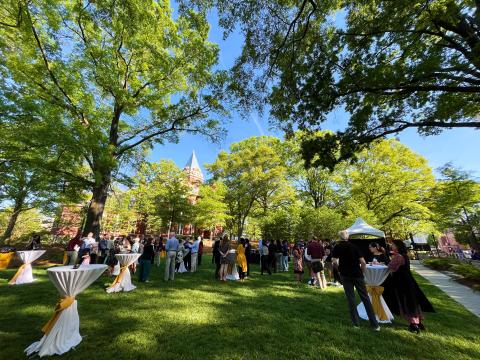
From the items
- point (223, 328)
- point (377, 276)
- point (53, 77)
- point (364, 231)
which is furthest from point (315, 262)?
point (53, 77)

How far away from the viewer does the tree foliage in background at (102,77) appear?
10078 millimetres

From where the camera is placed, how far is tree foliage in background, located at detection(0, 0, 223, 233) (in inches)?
397

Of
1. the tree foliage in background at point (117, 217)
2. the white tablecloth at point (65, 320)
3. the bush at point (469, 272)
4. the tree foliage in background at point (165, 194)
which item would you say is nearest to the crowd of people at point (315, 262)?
the white tablecloth at point (65, 320)

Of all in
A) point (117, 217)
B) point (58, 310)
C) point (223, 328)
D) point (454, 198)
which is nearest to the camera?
point (58, 310)

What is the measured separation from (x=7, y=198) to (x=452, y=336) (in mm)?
26260

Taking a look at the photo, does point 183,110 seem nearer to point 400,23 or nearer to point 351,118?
point 351,118

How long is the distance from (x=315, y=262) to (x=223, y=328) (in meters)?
5.27

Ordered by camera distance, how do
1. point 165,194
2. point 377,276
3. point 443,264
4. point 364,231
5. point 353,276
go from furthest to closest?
point 165,194
point 443,264
point 364,231
point 377,276
point 353,276

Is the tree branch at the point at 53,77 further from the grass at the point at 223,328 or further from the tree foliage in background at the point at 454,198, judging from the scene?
the tree foliage in background at the point at 454,198

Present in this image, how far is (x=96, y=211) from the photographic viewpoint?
41.5 feet

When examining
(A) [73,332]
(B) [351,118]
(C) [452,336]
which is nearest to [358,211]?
(B) [351,118]

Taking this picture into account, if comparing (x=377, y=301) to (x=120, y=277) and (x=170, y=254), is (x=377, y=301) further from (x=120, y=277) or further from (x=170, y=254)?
(x=120, y=277)

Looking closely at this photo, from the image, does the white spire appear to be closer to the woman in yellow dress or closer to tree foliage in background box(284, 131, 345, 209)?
tree foliage in background box(284, 131, 345, 209)

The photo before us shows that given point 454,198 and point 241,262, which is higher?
point 454,198
